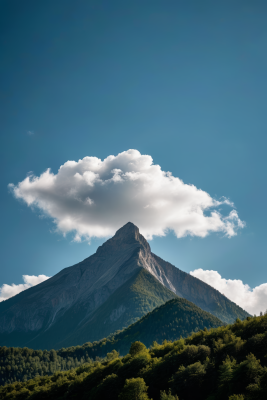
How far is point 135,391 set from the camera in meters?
69.1

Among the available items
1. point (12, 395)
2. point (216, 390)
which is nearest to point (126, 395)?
point (216, 390)

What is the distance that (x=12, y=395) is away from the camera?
401 ft

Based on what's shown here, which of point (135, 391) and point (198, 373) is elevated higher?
point (198, 373)

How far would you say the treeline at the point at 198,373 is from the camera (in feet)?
187

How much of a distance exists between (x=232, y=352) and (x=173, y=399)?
72.0ft

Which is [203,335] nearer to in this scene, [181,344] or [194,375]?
[181,344]

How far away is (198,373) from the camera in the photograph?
65625 mm

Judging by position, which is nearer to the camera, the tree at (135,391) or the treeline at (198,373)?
the treeline at (198,373)

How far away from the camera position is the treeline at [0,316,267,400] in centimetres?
5694

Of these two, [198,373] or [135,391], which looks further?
[135,391]

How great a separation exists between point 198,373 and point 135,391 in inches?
608

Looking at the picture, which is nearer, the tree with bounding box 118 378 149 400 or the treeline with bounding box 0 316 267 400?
the treeline with bounding box 0 316 267 400

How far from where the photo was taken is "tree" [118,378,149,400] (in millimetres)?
67625

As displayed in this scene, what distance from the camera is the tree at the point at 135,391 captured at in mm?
67625
